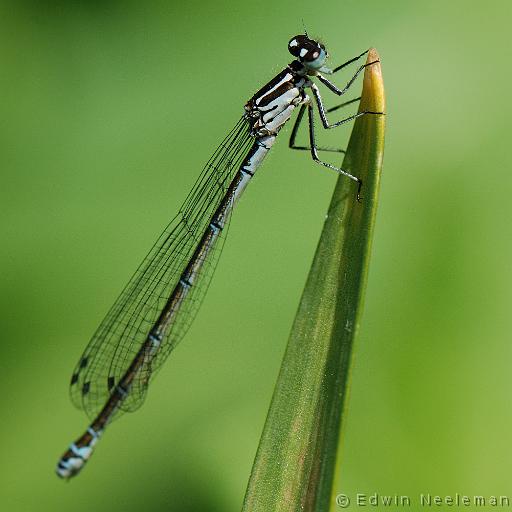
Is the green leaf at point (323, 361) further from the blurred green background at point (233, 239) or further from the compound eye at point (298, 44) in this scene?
the compound eye at point (298, 44)

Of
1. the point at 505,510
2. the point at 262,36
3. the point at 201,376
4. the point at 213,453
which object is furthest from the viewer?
the point at 262,36

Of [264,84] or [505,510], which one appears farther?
[264,84]

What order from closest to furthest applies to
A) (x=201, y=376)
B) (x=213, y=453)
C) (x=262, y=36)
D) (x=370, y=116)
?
(x=370, y=116), (x=213, y=453), (x=201, y=376), (x=262, y=36)

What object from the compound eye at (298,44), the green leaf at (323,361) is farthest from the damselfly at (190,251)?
the green leaf at (323,361)

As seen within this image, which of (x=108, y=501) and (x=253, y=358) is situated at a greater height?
(x=253, y=358)

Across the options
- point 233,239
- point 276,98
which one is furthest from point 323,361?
point 276,98

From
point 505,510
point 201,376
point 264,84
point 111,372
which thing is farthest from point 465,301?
point 111,372

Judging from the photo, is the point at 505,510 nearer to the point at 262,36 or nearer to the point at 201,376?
the point at 201,376

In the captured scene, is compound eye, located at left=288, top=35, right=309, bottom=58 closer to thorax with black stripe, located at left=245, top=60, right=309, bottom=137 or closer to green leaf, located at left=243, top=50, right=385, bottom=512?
thorax with black stripe, located at left=245, top=60, right=309, bottom=137
